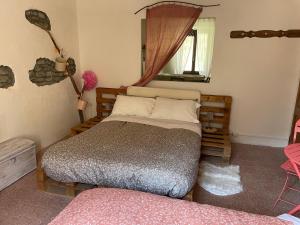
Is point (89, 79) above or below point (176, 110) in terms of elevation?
above

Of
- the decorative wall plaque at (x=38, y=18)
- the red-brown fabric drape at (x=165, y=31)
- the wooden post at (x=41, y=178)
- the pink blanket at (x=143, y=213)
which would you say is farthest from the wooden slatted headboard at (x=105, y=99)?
the pink blanket at (x=143, y=213)

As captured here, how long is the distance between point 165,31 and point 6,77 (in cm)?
210

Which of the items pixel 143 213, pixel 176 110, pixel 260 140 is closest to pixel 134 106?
pixel 176 110

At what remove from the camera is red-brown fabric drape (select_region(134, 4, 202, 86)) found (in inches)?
134

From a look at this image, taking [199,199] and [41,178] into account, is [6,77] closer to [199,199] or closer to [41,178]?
[41,178]

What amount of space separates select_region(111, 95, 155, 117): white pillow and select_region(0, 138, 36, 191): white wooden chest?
3.81 ft

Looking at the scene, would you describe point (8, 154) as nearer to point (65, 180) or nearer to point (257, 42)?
point (65, 180)

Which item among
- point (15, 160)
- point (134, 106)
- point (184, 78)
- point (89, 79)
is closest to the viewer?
point (15, 160)

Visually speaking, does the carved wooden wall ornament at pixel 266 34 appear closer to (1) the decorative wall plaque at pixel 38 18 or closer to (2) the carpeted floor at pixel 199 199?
(2) the carpeted floor at pixel 199 199

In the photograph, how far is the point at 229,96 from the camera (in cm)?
343

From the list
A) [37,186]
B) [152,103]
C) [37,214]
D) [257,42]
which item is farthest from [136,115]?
[257,42]

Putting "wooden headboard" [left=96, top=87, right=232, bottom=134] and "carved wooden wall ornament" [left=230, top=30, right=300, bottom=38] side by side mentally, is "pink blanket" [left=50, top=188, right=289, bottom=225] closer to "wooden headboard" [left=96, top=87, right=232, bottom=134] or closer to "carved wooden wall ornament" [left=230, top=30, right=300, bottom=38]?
"wooden headboard" [left=96, top=87, right=232, bottom=134]

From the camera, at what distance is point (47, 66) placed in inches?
128

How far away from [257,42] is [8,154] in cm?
324
